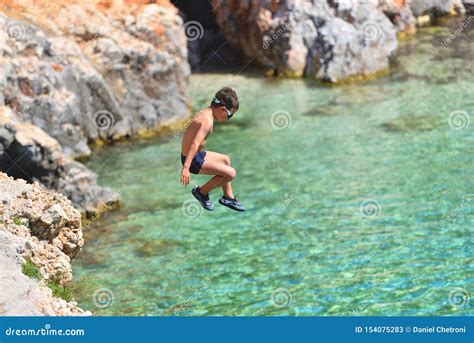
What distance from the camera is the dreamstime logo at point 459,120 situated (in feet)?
94.1

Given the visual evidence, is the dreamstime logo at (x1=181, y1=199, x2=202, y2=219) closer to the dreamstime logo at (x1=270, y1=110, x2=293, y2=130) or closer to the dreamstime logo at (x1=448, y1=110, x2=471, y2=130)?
the dreamstime logo at (x1=270, y1=110, x2=293, y2=130)

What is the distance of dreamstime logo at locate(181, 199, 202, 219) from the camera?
79.3 ft

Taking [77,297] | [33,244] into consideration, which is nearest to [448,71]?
[77,297]

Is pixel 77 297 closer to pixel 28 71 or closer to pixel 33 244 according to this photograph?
pixel 33 244
